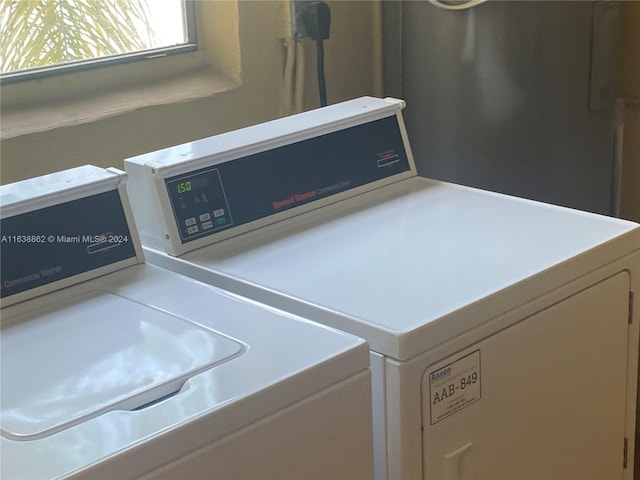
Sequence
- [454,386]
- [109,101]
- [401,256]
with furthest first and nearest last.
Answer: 1. [109,101]
2. [401,256]
3. [454,386]

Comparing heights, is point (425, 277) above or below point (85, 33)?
below

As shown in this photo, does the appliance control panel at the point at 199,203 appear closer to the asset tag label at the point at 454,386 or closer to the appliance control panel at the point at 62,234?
the appliance control panel at the point at 62,234

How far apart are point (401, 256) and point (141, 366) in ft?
1.45

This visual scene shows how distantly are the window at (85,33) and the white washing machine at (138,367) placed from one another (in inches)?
22.8

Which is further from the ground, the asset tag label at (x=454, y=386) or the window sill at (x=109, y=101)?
the window sill at (x=109, y=101)

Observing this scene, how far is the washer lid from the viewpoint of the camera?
0.90m

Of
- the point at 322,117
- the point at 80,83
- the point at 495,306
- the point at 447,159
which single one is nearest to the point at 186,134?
the point at 80,83

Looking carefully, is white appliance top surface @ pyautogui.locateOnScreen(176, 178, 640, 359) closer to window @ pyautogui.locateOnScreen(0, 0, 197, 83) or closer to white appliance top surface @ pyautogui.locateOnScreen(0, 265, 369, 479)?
white appliance top surface @ pyautogui.locateOnScreen(0, 265, 369, 479)

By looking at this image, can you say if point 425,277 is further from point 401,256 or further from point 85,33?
point 85,33

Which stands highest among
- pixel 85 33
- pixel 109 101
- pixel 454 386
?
pixel 85 33

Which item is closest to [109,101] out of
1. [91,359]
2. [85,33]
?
[85,33]

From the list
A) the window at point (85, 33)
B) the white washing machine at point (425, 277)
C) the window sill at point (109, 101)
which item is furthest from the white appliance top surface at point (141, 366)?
the window at point (85, 33)

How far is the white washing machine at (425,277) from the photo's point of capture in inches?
44.0

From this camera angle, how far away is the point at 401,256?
1273 mm
